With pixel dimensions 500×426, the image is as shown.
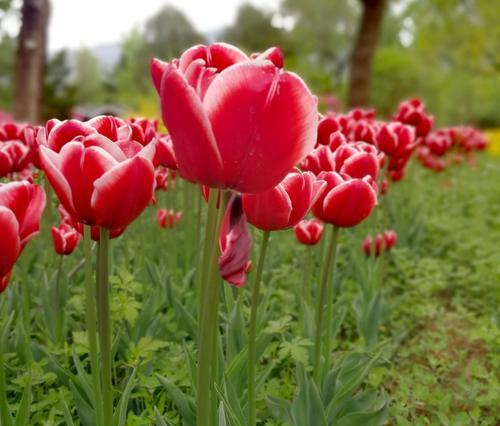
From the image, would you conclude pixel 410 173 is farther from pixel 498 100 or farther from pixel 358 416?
pixel 498 100

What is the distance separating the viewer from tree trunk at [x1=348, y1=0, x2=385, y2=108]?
14734 mm

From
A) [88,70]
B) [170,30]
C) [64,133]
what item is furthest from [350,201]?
[88,70]

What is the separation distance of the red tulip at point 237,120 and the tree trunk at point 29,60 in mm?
10783

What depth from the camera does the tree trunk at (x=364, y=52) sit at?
14734 millimetres

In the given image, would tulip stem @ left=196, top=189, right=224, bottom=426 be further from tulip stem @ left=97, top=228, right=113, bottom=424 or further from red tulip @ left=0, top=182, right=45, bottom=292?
red tulip @ left=0, top=182, right=45, bottom=292

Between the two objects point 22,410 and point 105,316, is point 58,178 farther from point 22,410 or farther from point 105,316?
point 22,410

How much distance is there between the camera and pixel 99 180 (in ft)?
3.65

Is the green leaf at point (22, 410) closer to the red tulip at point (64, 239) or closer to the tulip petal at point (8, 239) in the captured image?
the tulip petal at point (8, 239)

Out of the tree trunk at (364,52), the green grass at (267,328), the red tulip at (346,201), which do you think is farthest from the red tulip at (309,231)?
the tree trunk at (364,52)

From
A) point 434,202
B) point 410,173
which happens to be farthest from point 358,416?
point 434,202

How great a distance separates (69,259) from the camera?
3424mm

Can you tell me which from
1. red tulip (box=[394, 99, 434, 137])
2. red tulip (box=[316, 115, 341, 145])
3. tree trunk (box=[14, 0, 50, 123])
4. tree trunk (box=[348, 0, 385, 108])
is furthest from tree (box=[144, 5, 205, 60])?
red tulip (box=[316, 115, 341, 145])

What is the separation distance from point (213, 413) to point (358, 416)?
2.14 feet

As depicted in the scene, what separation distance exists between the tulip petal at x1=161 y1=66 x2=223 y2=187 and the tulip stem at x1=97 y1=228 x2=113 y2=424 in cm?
25
